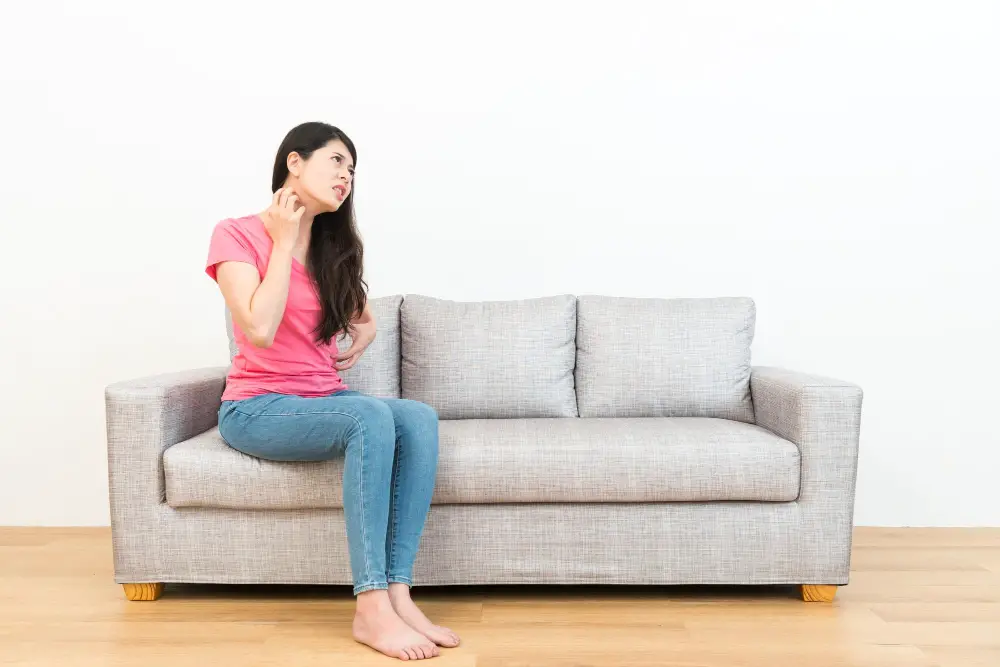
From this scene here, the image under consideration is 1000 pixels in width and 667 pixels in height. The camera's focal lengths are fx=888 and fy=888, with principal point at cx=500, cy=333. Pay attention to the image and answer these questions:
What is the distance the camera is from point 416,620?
199cm

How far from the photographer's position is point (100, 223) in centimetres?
318

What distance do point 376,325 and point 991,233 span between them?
7.16 ft

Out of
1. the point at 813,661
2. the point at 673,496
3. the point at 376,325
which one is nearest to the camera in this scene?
the point at 813,661

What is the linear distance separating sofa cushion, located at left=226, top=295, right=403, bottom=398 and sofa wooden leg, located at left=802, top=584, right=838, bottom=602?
1.31 m

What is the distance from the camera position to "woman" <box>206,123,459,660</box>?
6.50 ft

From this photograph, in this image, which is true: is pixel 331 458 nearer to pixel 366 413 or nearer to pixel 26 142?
pixel 366 413

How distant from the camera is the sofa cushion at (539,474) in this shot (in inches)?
86.9

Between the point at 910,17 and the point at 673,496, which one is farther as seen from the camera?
the point at 910,17

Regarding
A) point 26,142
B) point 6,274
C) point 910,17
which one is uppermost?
point 910,17

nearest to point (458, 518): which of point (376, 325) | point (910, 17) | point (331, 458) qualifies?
point (331, 458)

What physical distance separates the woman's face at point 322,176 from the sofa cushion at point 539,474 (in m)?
0.65

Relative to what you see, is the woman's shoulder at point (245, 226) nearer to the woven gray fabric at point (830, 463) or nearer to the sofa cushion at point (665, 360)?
the sofa cushion at point (665, 360)

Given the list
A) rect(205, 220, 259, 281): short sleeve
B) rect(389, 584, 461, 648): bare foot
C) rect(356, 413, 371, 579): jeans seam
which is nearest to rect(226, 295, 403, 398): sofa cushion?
rect(205, 220, 259, 281): short sleeve

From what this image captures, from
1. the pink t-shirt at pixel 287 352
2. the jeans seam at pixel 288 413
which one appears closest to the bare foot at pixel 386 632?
the jeans seam at pixel 288 413
